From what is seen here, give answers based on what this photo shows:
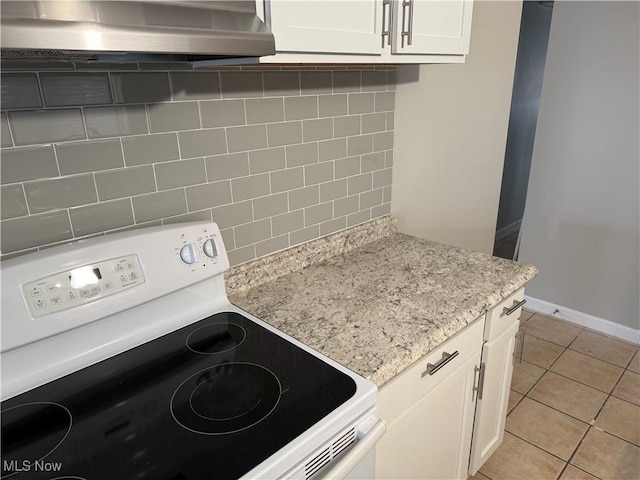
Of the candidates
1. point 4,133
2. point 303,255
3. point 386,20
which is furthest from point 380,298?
point 4,133

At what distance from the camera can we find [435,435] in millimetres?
1369

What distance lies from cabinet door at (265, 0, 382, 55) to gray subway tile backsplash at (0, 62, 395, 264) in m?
0.28

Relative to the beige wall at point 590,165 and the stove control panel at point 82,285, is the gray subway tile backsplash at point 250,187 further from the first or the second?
the beige wall at point 590,165

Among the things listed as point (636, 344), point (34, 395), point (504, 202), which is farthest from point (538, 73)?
point (34, 395)

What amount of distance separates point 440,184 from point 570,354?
1423 mm

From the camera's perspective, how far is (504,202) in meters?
4.41

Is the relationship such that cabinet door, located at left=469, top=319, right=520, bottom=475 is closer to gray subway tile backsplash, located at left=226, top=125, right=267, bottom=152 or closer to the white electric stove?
the white electric stove

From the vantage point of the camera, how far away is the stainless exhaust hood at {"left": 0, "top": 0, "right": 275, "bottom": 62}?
0.60 meters

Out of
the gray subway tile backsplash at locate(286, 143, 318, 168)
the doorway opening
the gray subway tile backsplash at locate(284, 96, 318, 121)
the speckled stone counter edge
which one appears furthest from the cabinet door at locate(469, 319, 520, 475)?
the doorway opening

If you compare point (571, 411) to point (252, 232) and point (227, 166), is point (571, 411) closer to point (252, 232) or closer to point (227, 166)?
point (252, 232)

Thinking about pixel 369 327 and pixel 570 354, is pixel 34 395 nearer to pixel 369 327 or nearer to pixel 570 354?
pixel 369 327

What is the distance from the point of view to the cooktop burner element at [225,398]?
854 mm

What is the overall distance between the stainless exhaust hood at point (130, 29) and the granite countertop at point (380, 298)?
67cm

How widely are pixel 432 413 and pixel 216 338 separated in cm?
66
